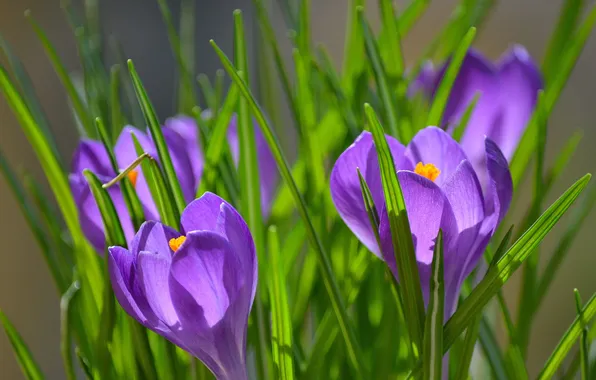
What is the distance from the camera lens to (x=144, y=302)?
0.21m

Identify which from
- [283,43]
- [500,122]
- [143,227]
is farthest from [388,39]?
[283,43]

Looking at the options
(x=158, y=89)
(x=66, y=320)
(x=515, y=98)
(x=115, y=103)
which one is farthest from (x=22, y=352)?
(x=158, y=89)

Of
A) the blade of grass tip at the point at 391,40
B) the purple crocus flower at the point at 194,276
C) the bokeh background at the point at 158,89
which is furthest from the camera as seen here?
the bokeh background at the point at 158,89

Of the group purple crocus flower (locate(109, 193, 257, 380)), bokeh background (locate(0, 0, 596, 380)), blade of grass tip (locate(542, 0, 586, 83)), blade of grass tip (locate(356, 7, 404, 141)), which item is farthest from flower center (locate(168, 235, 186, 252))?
bokeh background (locate(0, 0, 596, 380))

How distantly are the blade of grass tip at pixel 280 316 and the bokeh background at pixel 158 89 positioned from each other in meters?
0.75

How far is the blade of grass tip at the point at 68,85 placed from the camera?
341 millimetres

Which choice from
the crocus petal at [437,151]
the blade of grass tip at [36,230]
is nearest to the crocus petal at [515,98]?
the crocus petal at [437,151]

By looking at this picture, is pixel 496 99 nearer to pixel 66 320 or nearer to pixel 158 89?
pixel 66 320

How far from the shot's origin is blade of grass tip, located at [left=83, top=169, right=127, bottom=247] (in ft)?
0.78

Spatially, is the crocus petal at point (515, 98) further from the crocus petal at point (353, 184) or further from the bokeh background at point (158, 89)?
the bokeh background at point (158, 89)

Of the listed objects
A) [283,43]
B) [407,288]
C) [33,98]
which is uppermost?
[283,43]

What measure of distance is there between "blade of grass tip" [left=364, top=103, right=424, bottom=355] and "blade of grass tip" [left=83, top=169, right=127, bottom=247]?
3.7 inches

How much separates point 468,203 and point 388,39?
0.14 m

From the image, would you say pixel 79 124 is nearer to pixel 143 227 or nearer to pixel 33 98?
pixel 33 98
